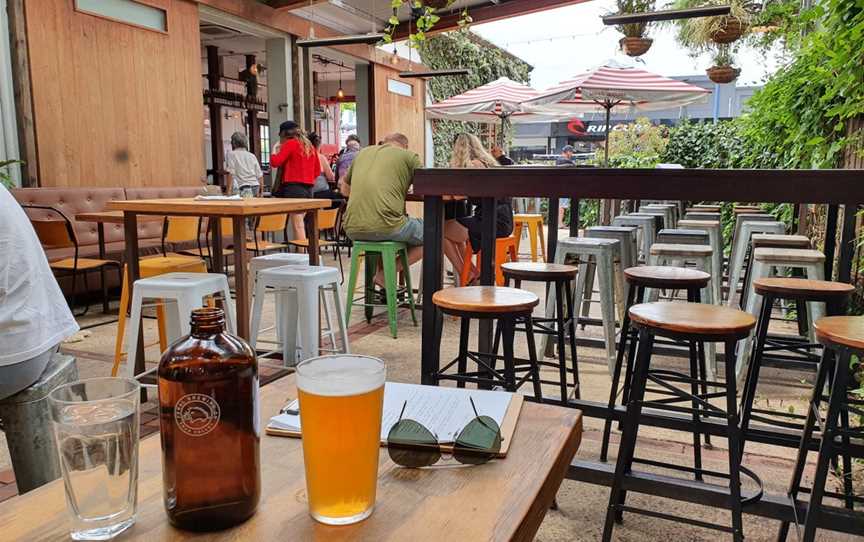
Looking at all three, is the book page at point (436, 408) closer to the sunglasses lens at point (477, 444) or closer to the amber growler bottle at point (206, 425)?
the sunglasses lens at point (477, 444)

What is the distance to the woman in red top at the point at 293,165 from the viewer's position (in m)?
7.16

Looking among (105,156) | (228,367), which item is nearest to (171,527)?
(228,367)

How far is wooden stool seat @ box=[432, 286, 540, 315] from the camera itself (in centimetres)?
200

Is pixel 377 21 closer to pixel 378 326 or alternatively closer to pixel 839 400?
pixel 378 326

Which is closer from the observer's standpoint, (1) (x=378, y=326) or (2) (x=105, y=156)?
(1) (x=378, y=326)

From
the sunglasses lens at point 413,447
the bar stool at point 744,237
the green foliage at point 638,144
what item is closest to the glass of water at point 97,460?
the sunglasses lens at point 413,447

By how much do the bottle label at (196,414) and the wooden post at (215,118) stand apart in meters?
10.9

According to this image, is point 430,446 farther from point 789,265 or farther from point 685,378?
point 789,265

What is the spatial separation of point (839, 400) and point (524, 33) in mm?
12204

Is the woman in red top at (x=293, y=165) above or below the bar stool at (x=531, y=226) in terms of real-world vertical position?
above

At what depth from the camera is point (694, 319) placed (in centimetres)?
178

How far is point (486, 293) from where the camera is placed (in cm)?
219

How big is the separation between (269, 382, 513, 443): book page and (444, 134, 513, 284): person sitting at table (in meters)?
3.93

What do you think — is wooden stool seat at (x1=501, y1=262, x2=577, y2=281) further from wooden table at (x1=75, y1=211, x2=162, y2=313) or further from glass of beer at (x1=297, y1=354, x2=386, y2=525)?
wooden table at (x1=75, y1=211, x2=162, y2=313)
